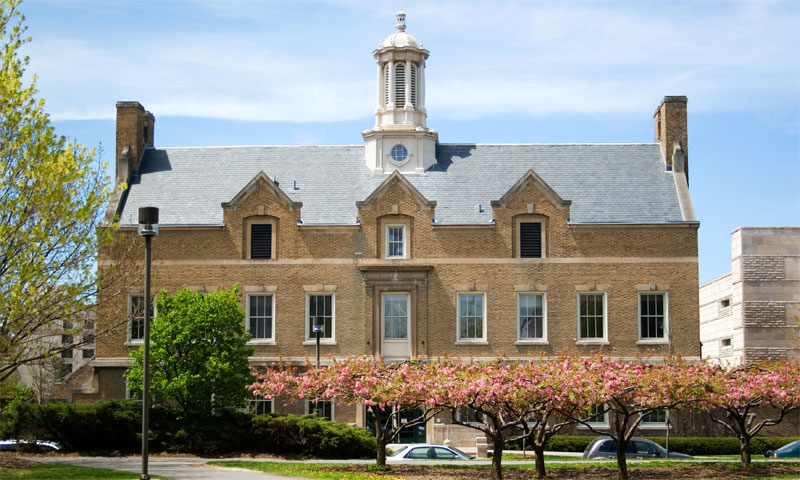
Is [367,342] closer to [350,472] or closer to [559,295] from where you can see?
[559,295]

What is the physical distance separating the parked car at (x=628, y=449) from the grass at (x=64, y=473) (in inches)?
680

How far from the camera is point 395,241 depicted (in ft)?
157

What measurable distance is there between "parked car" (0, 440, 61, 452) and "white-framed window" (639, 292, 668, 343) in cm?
2475

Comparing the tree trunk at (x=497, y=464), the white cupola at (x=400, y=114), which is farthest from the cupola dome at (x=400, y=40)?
the tree trunk at (x=497, y=464)

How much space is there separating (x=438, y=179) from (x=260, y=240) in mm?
8753

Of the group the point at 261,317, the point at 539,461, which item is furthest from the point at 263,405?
the point at 539,461

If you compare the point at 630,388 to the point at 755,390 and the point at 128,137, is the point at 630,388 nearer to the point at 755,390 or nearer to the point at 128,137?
the point at 755,390

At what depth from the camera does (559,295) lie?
4712 cm

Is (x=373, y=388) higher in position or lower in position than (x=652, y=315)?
lower

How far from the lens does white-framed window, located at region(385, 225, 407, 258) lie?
47.7 meters

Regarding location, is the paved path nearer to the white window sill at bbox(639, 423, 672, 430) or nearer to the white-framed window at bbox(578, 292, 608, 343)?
the white-framed window at bbox(578, 292, 608, 343)

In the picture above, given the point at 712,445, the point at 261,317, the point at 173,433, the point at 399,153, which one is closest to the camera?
the point at 173,433

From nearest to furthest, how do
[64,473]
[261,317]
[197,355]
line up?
[64,473], [197,355], [261,317]

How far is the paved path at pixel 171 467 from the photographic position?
27.6m
